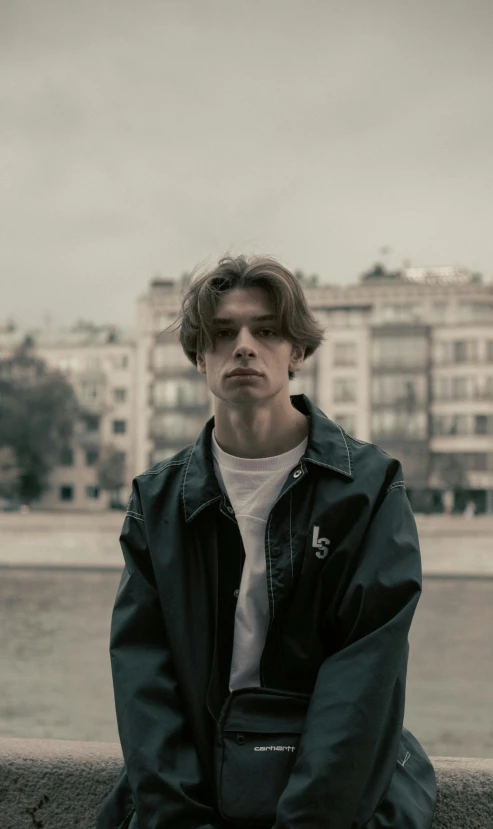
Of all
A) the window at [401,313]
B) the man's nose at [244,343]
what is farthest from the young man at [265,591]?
the window at [401,313]

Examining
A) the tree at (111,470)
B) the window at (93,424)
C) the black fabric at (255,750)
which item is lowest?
the tree at (111,470)

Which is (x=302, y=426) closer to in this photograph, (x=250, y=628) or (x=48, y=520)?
(x=250, y=628)

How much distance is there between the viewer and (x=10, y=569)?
33438mm

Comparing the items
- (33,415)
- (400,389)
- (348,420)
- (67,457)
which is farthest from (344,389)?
(33,415)

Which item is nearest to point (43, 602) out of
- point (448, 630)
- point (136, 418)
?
point (448, 630)

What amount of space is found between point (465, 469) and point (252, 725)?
47810mm

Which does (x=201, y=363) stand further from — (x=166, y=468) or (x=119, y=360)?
(x=119, y=360)

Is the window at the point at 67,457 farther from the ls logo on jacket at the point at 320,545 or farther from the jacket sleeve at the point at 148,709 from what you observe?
the ls logo on jacket at the point at 320,545

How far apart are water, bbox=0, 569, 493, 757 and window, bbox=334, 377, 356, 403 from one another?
1980 cm

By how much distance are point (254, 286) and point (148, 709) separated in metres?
0.64

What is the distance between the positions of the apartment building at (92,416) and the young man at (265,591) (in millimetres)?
51189

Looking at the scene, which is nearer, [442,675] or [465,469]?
[442,675]

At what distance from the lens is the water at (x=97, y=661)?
14734 mm

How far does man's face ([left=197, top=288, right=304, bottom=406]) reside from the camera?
1513mm
